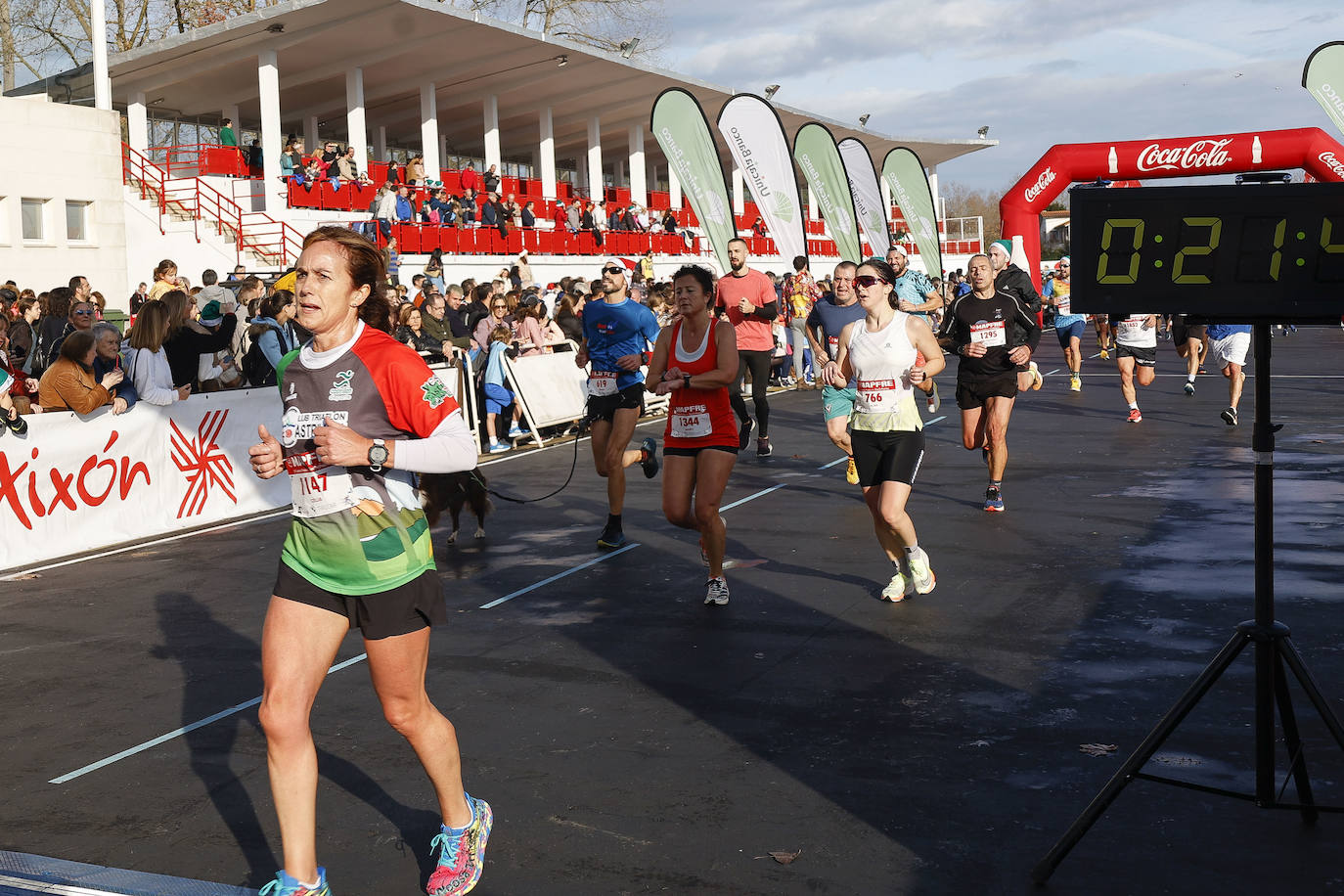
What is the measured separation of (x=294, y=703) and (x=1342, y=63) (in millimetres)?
24175

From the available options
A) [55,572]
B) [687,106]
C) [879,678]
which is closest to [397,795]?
[879,678]

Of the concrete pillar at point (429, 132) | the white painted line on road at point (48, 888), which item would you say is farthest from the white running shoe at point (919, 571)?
the concrete pillar at point (429, 132)

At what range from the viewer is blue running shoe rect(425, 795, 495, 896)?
154 inches

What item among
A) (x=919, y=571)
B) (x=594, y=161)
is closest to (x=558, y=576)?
(x=919, y=571)

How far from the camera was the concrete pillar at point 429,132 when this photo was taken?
113 ft

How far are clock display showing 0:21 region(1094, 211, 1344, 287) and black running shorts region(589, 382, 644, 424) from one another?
591 cm

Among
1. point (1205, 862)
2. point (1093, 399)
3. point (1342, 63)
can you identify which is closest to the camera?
point (1205, 862)

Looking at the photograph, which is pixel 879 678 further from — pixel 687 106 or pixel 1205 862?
pixel 687 106

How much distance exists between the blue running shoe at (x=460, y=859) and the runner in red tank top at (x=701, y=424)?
3633mm

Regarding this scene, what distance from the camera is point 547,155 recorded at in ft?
134

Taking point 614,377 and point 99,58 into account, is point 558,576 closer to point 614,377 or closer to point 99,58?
point 614,377

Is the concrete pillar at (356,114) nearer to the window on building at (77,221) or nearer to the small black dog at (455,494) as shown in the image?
the window on building at (77,221)

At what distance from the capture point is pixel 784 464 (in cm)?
1377

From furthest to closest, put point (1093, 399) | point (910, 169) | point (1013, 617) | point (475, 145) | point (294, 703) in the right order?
point (475, 145)
point (910, 169)
point (1093, 399)
point (1013, 617)
point (294, 703)
